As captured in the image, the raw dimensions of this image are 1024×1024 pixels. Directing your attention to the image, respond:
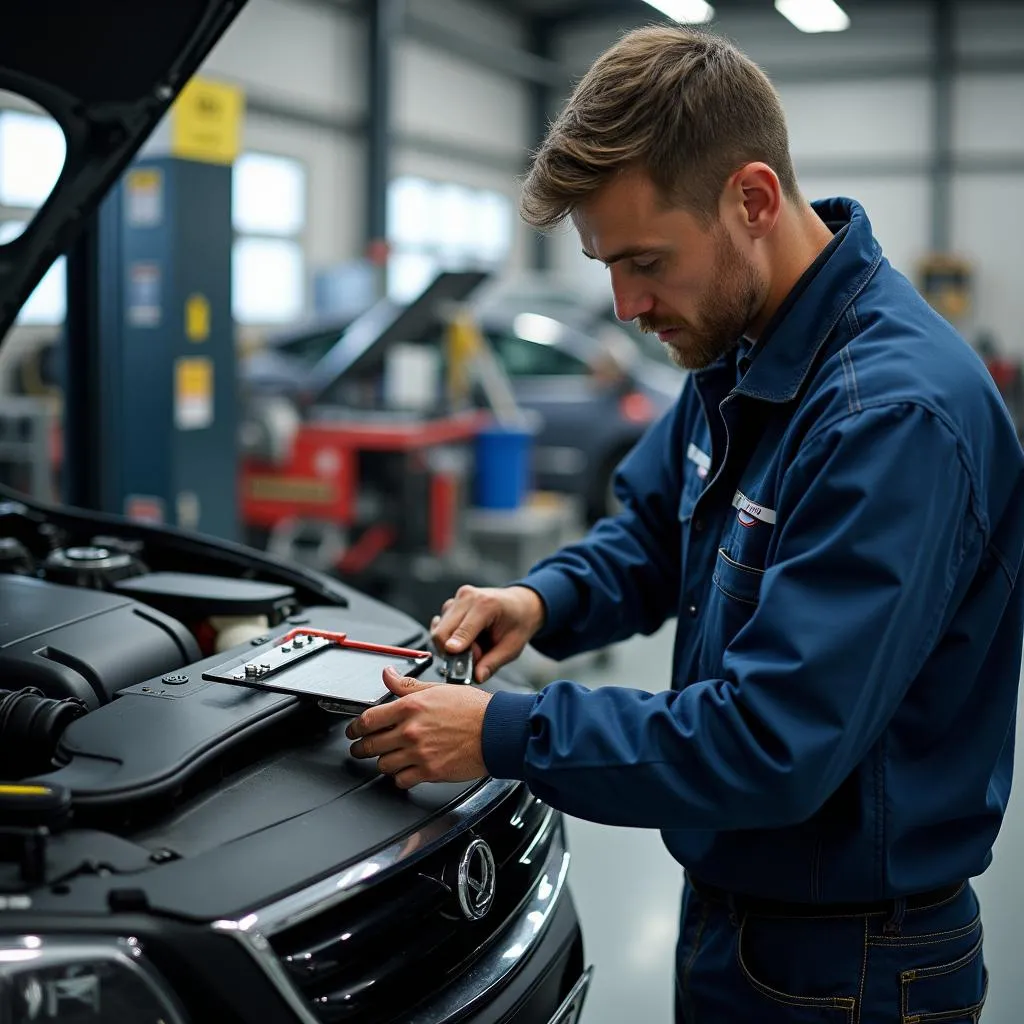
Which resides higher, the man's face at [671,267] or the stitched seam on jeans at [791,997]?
the man's face at [671,267]

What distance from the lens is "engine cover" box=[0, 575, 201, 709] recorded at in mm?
1417

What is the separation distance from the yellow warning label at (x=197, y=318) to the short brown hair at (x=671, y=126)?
2697 mm

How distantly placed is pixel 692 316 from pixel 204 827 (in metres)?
0.74

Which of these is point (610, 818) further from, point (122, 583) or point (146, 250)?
point (146, 250)

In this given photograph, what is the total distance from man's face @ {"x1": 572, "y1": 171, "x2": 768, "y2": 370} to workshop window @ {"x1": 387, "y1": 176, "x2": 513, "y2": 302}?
10.3 meters

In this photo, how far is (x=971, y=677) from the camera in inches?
47.9

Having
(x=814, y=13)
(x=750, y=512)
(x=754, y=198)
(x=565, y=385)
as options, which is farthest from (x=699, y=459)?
(x=814, y=13)

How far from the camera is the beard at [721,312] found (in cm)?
127

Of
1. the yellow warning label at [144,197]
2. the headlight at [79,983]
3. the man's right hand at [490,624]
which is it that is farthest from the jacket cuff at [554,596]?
the yellow warning label at [144,197]

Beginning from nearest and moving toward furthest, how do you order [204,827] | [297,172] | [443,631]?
[204,827], [443,631], [297,172]

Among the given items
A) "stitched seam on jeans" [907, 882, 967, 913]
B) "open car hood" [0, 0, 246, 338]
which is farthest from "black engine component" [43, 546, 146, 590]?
"stitched seam on jeans" [907, 882, 967, 913]

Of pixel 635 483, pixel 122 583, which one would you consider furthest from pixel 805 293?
pixel 122 583

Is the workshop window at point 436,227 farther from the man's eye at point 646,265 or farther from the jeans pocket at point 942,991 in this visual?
the jeans pocket at point 942,991

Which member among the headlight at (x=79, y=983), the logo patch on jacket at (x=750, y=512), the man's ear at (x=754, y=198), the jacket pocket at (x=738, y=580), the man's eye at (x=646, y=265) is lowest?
the headlight at (x=79, y=983)
